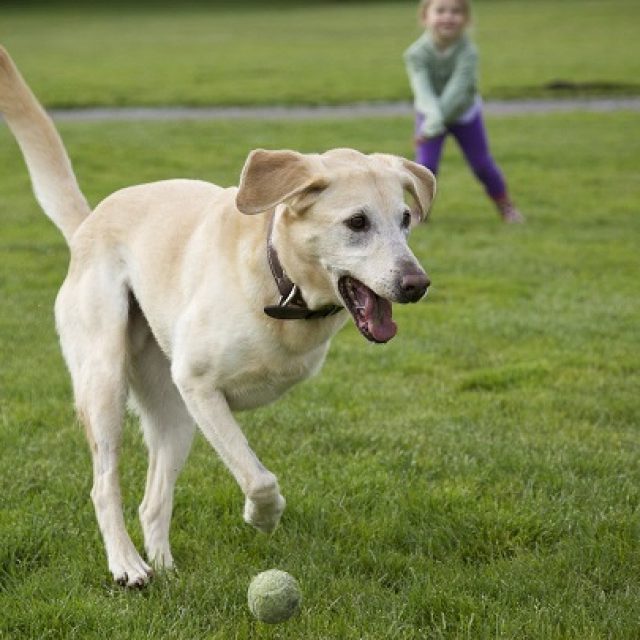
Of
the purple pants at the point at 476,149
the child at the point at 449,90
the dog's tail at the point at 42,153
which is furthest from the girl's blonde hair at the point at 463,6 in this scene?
the dog's tail at the point at 42,153

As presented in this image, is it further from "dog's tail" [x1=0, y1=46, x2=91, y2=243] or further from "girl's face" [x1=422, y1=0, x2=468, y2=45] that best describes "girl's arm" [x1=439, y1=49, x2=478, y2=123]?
"dog's tail" [x1=0, y1=46, x2=91, y2=243]

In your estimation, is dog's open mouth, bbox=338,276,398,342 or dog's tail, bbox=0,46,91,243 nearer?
dog's open mouth, bbox=338,276,398,342

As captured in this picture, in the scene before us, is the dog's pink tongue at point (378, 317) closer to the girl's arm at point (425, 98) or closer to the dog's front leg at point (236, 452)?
the dog's front leg at point (236, 452)

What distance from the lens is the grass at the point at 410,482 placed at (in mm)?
3584

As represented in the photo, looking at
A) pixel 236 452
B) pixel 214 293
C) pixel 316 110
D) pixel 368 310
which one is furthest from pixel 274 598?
pixel 316 110

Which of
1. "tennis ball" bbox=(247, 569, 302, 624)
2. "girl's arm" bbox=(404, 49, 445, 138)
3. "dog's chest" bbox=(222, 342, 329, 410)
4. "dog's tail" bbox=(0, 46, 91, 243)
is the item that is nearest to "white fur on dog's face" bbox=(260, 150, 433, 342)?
"dog's chest" bbox=(222, 342, 329, 410)

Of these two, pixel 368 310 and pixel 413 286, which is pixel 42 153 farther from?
pixel 413 286

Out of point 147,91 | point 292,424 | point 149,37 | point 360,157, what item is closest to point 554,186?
point 292,424

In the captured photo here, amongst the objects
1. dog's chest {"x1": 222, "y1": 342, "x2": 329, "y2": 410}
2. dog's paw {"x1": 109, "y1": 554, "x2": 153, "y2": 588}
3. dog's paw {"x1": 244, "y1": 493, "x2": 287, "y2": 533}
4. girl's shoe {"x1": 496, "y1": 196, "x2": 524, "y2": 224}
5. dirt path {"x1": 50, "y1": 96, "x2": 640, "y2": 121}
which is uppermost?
dog's chest {"x1": 222, "y1": 342, "x2": 329, "y2": 410}

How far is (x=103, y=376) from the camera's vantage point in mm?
4137

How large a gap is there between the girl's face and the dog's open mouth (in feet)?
24.1

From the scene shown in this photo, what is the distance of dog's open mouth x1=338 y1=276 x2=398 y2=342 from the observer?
3.45 meters

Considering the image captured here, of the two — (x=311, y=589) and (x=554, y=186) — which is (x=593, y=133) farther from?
(x=311, y=589)

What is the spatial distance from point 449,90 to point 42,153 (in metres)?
6.23
